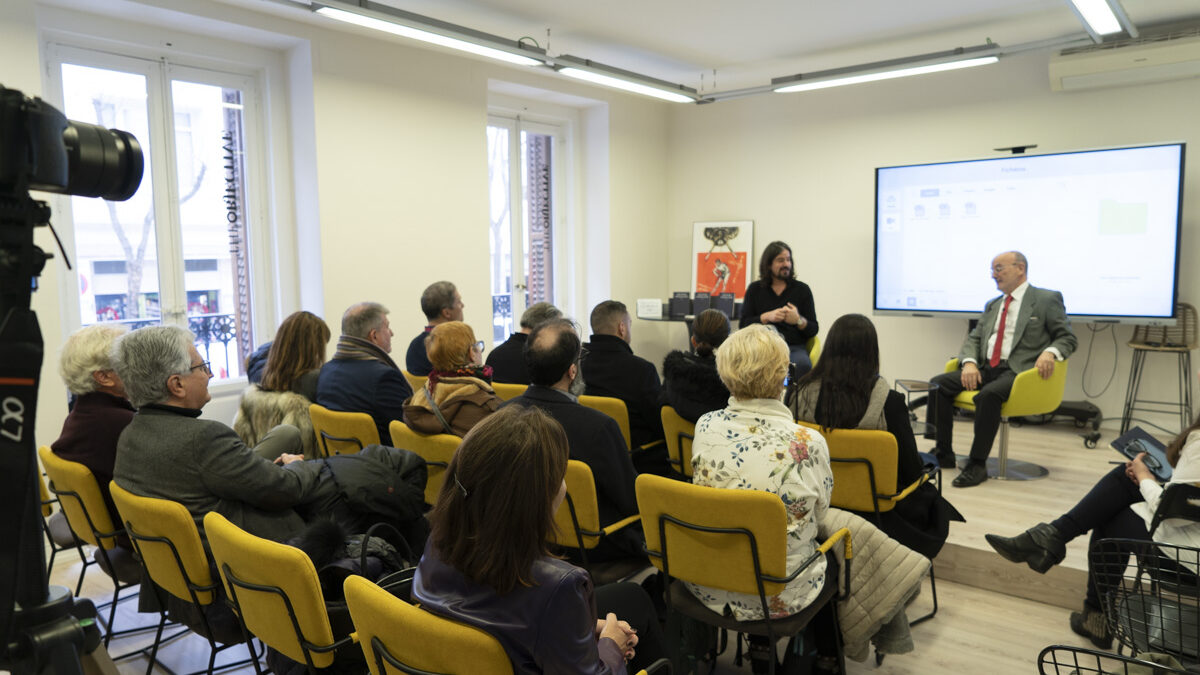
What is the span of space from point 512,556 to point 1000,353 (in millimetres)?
4272

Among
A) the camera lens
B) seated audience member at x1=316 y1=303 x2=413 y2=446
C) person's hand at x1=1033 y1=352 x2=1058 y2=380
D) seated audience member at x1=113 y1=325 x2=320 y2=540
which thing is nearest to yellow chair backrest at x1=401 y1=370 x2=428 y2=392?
seated audience member at x1=316 y1=303 x2=413 y2=446

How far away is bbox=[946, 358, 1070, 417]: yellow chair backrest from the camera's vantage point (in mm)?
4430

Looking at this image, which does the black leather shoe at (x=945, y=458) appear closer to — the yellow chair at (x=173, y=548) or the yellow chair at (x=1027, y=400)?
the yellow chair at (x=1027, y=400)

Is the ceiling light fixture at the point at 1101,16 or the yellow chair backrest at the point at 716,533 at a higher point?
the ceiling light fixture at the point at 1101,16

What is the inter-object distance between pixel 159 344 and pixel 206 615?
83 cm

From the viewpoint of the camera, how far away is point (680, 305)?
7.57 meters

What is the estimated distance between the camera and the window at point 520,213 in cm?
719

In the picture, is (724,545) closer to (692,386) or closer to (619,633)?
(619,633)

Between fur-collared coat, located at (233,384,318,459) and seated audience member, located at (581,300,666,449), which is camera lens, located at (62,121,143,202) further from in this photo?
seated audience member, located at (581,300,666,449)

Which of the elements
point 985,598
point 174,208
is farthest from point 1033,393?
point 174,208

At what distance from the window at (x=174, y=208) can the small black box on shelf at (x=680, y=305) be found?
3879mm

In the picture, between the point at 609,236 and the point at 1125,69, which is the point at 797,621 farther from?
the point at 609,236

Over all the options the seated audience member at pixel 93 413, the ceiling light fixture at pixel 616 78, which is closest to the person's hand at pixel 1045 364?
the ceiling light fixture at pixel 616 78

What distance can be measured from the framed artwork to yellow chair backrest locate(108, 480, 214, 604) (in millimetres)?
6041
